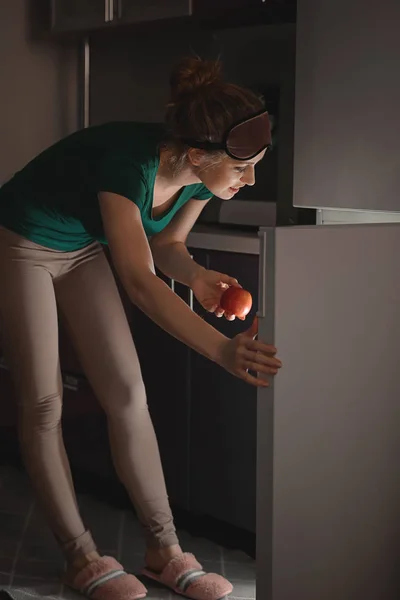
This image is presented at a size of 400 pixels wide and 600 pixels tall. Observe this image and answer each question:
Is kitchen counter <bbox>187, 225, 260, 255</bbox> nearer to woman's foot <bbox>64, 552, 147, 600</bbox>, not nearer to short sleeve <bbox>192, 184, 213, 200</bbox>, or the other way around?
short sleeve <bbox>192, 184, 213, 200</bbox>

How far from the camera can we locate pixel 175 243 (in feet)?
6.75

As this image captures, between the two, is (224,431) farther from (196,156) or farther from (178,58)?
(178,58)

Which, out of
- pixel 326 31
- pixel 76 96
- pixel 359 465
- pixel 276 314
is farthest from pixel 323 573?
pixel 76 96

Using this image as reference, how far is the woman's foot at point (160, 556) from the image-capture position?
2143mm

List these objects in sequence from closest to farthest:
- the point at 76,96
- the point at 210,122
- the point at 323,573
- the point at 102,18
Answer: the point at 323,573, the point at 210,122, the point at 102,18, the point at 76,96

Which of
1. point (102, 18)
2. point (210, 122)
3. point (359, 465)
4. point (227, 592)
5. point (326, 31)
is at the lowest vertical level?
point (227, 592)

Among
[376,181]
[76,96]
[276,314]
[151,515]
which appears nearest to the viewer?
[276,314]

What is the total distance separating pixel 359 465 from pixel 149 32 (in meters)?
1.71

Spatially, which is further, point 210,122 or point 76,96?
point 76,96

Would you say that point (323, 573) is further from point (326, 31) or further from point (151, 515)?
point (326, 31)

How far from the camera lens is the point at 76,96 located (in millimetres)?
3199

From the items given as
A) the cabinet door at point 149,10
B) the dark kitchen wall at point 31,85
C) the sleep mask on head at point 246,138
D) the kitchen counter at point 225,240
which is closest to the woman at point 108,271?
the sleep mask on head at point 246,138

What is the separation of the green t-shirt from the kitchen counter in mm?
219

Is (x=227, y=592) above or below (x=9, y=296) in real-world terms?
below
